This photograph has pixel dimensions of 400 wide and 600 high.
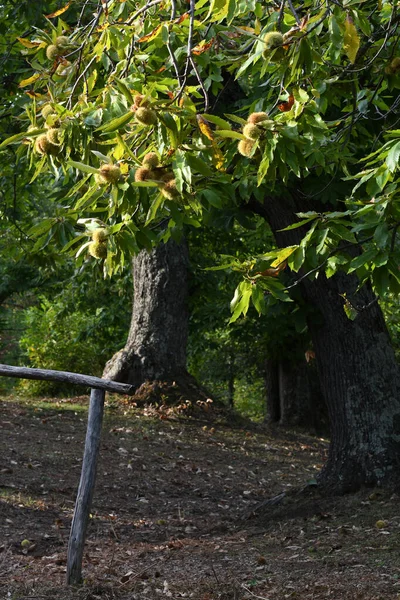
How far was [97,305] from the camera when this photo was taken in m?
15.7

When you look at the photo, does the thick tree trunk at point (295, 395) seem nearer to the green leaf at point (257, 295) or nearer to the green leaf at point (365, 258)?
the green leaf at point (257, 295)

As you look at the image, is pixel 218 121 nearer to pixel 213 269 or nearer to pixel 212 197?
pixel 212 197

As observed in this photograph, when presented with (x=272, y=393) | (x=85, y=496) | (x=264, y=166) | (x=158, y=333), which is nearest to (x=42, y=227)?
(x=264, y=166)

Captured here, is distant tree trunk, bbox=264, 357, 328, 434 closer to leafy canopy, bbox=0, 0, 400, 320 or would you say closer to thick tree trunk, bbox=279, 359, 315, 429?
thick tree trunk, bbox=279, 359, 315, 429

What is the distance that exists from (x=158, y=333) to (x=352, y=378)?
4.58 m

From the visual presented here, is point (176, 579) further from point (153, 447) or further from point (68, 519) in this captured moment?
point (153, 447)

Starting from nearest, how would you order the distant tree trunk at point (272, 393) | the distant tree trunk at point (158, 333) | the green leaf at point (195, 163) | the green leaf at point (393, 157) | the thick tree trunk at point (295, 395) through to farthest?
the green leaf at point (393, 157) → the green leaf at point (195, 163) → the distant tree trunk at point (158, 333) → the thick tree trunk at point (295, 395) → the distant tree trunk at point (272, 393)

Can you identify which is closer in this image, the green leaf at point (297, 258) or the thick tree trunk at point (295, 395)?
the green leaf at point (297, 258)

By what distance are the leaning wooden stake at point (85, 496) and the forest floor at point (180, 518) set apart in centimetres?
15

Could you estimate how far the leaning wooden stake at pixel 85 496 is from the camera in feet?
15.0

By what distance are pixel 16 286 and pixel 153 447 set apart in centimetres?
942

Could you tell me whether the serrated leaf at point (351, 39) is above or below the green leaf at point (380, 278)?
above

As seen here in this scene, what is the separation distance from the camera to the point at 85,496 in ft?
15.3

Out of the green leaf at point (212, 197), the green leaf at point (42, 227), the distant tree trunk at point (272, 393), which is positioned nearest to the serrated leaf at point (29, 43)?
the green leaf at point (42, 227)
